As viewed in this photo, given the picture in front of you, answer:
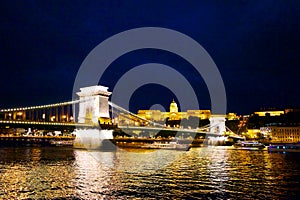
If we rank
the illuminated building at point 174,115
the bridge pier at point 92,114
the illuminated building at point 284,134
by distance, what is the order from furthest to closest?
the illuminated building at point 174,115, the illuminated building at point 284,134, the bridge pier at point 92,114

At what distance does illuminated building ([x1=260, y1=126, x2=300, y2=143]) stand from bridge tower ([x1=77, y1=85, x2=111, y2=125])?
112ft

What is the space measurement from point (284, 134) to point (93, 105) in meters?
37.4

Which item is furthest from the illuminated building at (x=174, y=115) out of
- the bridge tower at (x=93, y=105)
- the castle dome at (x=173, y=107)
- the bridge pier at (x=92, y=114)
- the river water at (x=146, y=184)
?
the river water at (x=146, y=184)

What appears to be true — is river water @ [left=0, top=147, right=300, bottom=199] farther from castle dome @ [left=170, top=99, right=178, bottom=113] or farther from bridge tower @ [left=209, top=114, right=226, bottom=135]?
castle dome @ [left=170, top=99, right=178, bottom=113]

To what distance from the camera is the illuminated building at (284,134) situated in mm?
63438

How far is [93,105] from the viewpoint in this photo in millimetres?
44594

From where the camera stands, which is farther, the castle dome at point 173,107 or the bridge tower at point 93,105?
the castle dome at point 173,107

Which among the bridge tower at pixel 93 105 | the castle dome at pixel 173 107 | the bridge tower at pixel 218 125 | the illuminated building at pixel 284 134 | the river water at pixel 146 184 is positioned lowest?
the river water at pixel 146 184

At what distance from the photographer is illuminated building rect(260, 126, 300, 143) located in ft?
208

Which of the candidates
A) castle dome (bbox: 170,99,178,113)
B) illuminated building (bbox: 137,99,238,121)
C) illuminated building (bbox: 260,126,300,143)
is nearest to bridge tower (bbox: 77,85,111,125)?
illuminated building (bbox: 260,126,300,143)

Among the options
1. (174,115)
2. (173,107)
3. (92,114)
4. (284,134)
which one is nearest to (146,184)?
(92,114)

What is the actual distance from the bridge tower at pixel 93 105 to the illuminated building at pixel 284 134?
34.0 m

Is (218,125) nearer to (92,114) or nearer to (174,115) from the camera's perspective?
(92,114)

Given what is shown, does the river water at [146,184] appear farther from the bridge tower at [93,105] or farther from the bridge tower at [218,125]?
the bridge tower at [218,125]
